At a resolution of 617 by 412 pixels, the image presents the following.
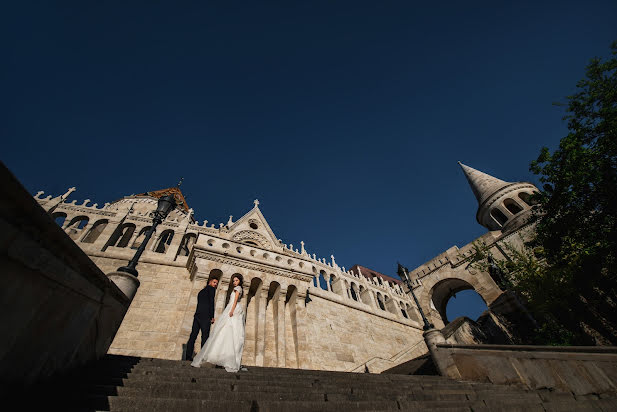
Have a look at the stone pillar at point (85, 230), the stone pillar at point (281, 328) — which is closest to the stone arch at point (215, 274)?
the stone pillar at point (281, 328)

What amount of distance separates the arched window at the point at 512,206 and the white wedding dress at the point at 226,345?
31242mm

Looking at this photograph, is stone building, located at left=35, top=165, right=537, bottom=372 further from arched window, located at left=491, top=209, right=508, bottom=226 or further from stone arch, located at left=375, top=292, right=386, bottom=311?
arched window, located at left=491, top=209, right=508, bottom=226

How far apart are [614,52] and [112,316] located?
23735 mm

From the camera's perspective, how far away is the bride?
537 cm

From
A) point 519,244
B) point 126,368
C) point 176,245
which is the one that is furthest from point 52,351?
point 519,244

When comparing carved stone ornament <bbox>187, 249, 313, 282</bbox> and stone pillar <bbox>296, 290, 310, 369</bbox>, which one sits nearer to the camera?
stone pillar <bbox>296, 290, 310, 369</bbox>

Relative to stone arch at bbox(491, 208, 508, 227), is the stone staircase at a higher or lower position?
lower

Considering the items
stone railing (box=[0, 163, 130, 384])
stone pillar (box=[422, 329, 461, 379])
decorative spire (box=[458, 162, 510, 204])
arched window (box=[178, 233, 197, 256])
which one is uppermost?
decorative spire (box=[458, 162, 510, 204])

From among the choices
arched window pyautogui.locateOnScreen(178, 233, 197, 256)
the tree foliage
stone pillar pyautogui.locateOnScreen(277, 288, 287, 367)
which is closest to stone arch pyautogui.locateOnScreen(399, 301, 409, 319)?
the tree foliage

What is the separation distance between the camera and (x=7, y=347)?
2219 mm

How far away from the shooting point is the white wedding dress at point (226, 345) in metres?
5.37

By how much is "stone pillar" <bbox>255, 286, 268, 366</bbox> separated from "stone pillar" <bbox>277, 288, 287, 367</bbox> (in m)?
0.66

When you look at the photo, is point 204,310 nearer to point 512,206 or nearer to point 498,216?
point 498,216

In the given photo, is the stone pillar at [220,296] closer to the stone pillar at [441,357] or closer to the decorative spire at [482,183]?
the stone pillar at [441,357]
